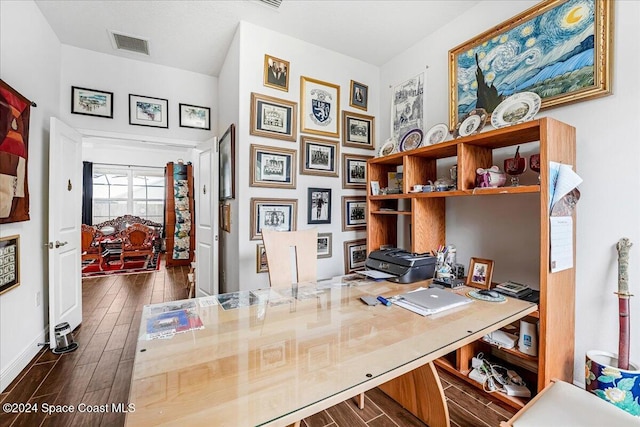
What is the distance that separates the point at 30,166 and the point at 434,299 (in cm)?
319

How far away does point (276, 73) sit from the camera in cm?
263

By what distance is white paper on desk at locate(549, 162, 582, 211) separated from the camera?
1440mm

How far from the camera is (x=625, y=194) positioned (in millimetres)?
1510

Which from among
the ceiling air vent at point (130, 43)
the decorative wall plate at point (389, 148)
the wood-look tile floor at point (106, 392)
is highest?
the ceiling air vent at point (130, 43)

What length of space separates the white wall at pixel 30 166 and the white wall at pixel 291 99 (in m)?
1.58

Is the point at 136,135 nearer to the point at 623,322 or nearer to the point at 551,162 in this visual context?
the point at 551,162

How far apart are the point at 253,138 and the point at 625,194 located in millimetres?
2550

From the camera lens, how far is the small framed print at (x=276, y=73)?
8.46 ft

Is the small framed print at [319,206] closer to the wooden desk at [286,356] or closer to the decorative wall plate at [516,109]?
the wooden desk at [286,356]

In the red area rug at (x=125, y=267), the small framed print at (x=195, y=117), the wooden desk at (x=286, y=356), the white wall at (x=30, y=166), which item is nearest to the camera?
the wooden desk at (x=286, y=356)

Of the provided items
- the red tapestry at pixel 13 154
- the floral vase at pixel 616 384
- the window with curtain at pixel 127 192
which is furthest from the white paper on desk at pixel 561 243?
the window with curtain at pixel 127 192

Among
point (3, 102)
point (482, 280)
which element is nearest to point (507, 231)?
point (482, 280)

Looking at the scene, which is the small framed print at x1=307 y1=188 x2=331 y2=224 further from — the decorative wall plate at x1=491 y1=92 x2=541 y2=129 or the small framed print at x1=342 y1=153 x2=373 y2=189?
the decorative wall plate at x1=491 y1=92 x2=541 y2=129

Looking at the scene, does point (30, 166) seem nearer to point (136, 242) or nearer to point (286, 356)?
point (286, 356)
